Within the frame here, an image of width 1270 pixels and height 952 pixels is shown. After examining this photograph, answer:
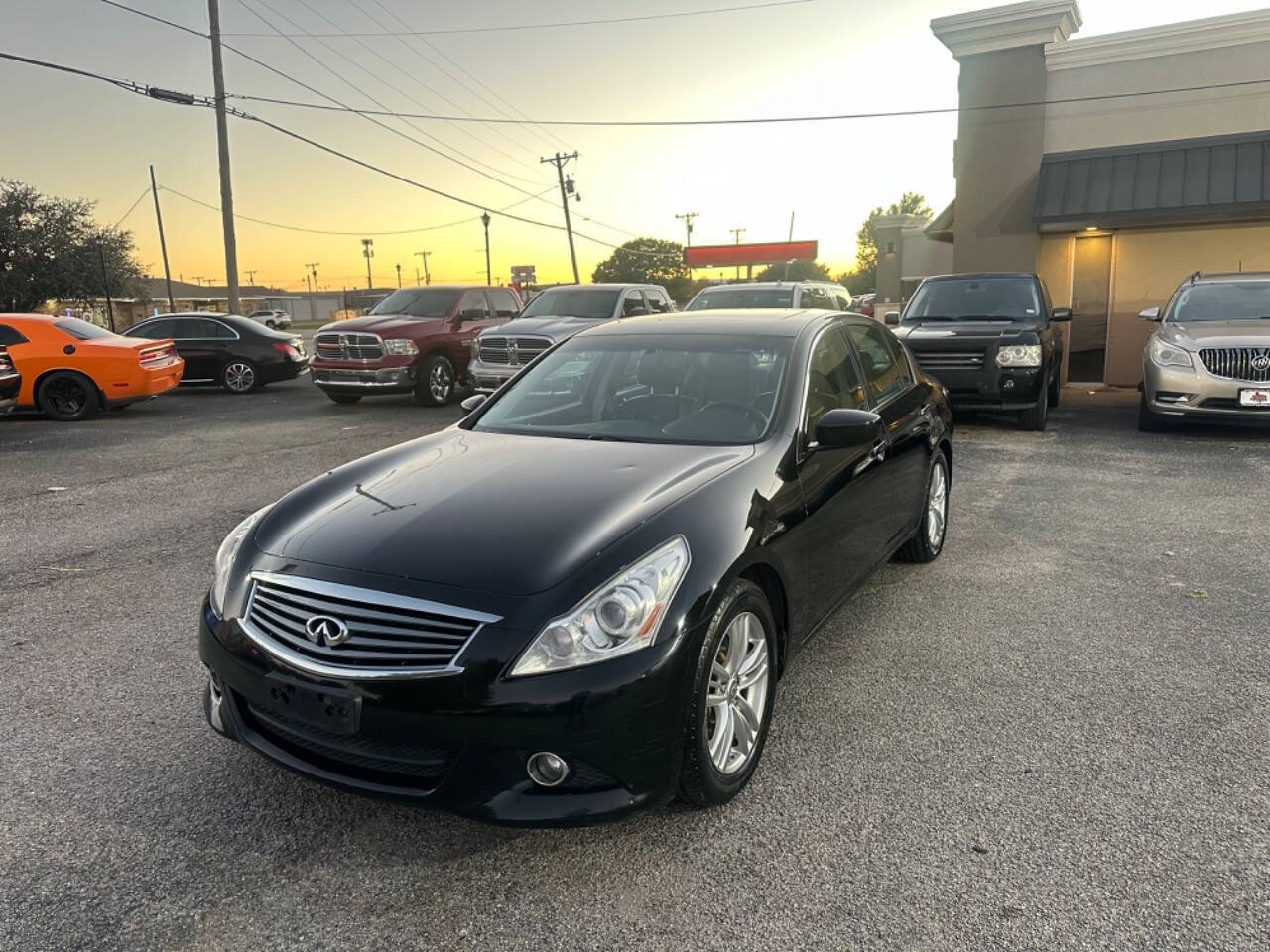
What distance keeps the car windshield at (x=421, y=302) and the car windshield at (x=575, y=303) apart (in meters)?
1.53

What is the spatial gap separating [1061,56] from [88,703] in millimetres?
17081

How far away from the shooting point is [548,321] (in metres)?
13.5

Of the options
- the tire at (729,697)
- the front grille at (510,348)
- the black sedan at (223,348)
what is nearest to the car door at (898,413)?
the tire at (729,697)

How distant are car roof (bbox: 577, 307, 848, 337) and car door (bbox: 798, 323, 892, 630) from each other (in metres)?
0.13

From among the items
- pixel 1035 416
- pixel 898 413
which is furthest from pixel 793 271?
pixel 898 413

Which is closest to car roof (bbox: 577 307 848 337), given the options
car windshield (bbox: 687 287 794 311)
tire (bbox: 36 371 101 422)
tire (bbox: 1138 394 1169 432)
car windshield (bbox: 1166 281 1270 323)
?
tire (bbox: 1138 394 1169 432)

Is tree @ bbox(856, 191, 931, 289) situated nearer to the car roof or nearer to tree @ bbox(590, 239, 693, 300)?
tree @ bbox(590, 239, 693, 300)

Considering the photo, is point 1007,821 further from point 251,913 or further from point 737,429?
point 251,913

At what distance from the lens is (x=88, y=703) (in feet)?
12.3

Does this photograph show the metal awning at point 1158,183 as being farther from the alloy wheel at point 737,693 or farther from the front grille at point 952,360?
the alloy wheel at point 737,693

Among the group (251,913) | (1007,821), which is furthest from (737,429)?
(251,913)

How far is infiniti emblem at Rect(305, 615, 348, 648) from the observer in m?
2.58

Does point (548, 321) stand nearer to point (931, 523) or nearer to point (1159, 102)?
point (931, 523)

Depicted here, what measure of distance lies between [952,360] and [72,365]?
1179 centimetres
